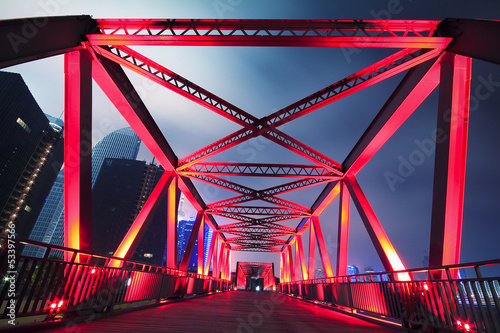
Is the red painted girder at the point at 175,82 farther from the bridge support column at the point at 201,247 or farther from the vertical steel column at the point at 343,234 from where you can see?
the bridge support column at the point at 201,247

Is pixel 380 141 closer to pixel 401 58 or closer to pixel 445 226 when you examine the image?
pixel 401 58

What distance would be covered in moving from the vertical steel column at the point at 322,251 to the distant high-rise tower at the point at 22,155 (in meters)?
88.6

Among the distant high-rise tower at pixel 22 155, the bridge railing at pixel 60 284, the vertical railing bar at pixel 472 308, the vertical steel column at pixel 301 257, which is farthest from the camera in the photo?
the distant high-rise tower at pixel 22 155

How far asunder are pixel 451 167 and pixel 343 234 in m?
9.33

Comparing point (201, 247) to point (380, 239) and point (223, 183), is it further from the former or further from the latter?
point (380, 239)

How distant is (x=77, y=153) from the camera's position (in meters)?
6.93

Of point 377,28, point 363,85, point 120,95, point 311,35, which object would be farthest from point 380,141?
point 120,95

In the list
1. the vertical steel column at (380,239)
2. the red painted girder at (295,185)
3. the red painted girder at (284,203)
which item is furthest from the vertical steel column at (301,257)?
the vertical steel column at (380,239)

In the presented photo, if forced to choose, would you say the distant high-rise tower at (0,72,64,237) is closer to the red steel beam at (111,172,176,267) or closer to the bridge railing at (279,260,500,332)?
the red steel beam at (111,172,176,267)

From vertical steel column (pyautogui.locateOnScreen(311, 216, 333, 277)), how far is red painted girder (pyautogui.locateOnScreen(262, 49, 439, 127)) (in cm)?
1374

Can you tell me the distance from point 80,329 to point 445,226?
8.11 meters

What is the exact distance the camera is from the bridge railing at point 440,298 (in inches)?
156

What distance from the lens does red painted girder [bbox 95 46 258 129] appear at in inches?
322

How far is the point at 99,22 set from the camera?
7.55 metres
